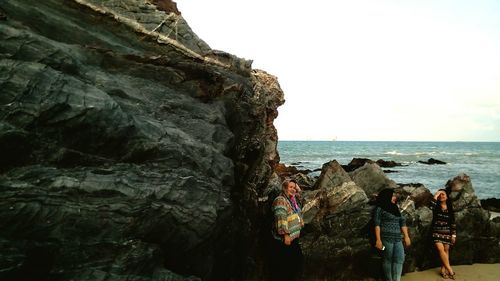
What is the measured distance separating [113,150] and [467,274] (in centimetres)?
1035

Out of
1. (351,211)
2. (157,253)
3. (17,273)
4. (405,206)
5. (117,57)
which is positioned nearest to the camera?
(17,273)

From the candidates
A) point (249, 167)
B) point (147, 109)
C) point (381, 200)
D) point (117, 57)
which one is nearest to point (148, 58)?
point (117, 57)

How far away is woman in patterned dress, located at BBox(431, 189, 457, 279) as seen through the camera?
10203 mm

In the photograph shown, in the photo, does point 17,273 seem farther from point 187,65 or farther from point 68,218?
point 187,65

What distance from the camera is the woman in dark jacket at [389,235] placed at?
346 inches

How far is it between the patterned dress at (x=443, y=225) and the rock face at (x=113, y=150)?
5641 millimetres

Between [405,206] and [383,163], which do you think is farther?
[383,163]

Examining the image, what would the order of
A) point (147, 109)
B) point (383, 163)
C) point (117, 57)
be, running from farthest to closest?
point (383, 163) → point (117, 57) → point (147, 109)

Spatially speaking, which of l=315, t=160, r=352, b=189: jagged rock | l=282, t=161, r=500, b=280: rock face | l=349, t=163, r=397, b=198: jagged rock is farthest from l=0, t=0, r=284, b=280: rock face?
l=349, t=163, r=397, b=198: jagged rock

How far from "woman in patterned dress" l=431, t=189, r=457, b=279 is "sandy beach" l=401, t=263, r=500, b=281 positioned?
29cm

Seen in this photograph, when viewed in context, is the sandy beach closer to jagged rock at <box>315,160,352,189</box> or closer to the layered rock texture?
the layered rock texture

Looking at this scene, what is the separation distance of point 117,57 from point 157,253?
362cm

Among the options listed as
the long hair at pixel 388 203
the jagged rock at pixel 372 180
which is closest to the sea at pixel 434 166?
the jagged rock at pixel 372 180

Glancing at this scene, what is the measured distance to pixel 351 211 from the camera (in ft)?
33.5
